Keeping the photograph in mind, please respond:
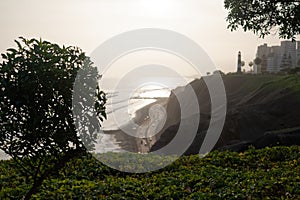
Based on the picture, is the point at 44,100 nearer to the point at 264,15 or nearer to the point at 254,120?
the point at 264,15

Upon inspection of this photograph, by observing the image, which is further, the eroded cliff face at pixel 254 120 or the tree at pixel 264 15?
the eroded cliff face at pixel 254 120

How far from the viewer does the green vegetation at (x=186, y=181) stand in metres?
8.76

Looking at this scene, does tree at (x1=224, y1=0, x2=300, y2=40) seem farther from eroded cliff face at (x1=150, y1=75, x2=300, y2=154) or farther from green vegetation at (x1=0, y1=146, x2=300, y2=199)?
eroded cliff face at (x1=150, y1=75, x2=300, y2=154)

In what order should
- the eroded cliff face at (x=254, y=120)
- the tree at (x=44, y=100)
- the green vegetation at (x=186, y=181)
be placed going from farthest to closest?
1. the eroded cliff face at (x=254, y=120)
2. the green vegetation at (x=186, y=181)
3. the tree at (x=44, y=100)

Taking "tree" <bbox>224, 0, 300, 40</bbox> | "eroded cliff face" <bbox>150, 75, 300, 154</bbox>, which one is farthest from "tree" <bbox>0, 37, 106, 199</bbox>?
"eroded cliff face" <bbox>150, 75, 300, 154</bbox>

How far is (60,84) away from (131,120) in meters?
65.0

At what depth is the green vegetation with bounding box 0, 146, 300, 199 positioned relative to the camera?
8.76 meters

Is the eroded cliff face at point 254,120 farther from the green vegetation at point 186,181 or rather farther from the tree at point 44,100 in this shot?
the tree at point 44,100

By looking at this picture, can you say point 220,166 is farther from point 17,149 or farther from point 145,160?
point 17,149

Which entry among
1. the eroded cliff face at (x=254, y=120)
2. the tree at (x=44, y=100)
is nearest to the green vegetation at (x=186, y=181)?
the tree at (x=44, y=100)

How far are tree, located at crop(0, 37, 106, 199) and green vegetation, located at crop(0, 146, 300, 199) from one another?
1.23 meters

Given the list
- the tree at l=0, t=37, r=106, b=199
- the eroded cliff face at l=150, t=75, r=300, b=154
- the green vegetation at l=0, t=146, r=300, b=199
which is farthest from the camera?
the eroded cliff face at l=150, t=75, r=300, b=154

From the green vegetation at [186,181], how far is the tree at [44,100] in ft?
4.04

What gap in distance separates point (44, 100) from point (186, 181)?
16.0 feet
